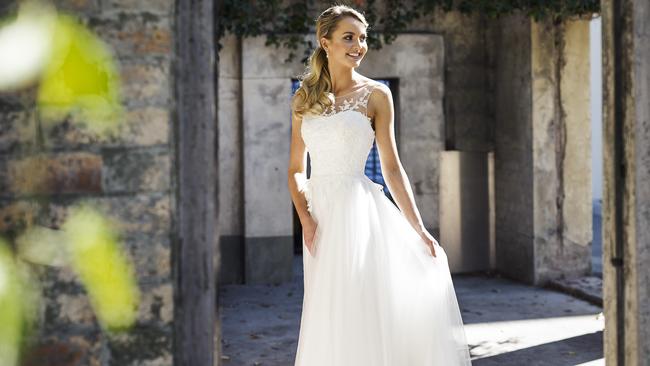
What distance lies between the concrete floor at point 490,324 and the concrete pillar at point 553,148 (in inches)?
19.3

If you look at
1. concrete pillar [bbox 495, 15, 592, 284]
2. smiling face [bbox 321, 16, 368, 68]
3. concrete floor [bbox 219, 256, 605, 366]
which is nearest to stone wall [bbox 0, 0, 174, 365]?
smiling face [bbox 321, 16, 368, 68]

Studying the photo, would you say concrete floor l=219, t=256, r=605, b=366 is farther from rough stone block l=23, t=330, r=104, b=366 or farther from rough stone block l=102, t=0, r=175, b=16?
rough stone block l=102, t=0, r=175, b=16

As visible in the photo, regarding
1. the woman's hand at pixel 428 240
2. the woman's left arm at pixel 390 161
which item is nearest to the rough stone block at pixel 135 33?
the woman's left arm at pixel 390 161

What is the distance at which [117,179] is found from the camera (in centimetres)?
236

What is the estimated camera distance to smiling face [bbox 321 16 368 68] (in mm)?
3699

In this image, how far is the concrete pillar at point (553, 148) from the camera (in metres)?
8.19

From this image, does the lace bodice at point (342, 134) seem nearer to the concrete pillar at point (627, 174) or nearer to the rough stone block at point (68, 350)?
the concrete pillar at point (627, 174)

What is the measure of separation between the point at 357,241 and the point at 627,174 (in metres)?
1.27

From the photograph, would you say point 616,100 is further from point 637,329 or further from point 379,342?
point 379,342

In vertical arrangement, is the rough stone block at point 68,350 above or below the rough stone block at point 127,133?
below

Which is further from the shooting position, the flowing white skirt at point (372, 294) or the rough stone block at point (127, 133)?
the flowing white skirt at point (372, 294)

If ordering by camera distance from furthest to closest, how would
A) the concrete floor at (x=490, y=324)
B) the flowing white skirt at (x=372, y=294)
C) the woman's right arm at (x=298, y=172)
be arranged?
the concrete floor at (x=490, y=324)
the woman's right arm at (x=298, y=172)
the flowing white skirt at (x=372, y=294)

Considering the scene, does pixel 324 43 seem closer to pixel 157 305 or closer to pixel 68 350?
pixel 157 305

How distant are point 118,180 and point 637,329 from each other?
1.89 metres
